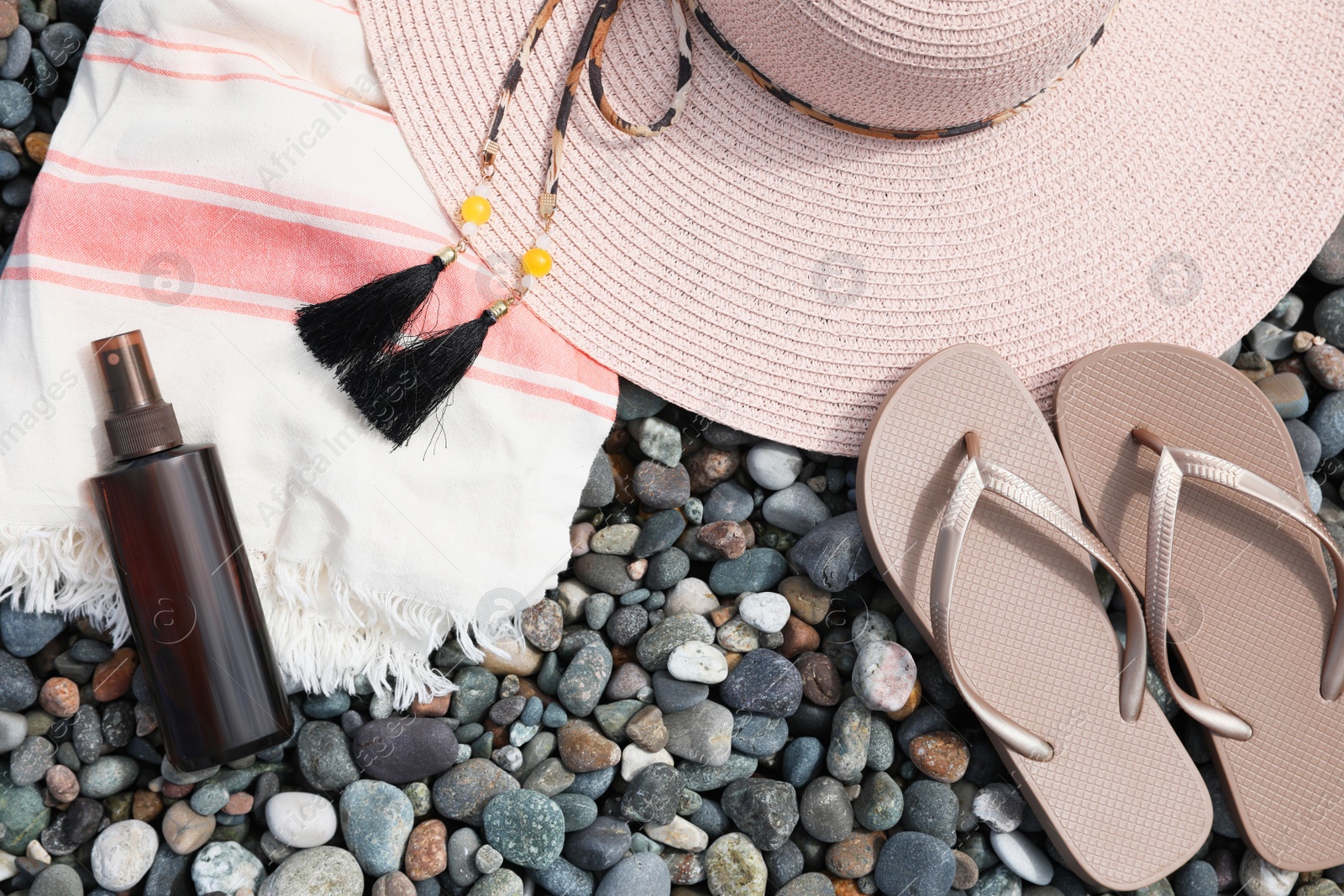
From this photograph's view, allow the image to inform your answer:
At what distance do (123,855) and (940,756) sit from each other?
0.94 metres

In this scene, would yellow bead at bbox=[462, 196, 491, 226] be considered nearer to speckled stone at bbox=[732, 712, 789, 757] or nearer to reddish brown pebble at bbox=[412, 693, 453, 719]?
reddish brown pebble at bbox=[412, 693, 453, 719]

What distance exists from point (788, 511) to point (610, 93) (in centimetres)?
54

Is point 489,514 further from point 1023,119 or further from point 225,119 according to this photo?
point 1023,119

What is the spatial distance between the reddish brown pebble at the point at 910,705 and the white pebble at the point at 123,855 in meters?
0.87

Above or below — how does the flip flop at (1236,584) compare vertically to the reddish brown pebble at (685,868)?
above

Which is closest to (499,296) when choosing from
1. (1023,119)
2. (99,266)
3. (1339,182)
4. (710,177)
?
(710,177)

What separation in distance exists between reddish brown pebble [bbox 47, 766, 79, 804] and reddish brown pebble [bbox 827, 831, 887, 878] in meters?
0.88

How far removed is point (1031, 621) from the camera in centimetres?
106

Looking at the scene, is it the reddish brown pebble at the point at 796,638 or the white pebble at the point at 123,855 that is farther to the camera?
the reddish brown pebble at the point at 796,638

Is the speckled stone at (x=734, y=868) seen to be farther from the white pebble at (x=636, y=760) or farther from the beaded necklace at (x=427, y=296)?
the beaded necklace at (x=427, y=296)

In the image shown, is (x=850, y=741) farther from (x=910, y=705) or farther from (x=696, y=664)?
(x=696, y=664)

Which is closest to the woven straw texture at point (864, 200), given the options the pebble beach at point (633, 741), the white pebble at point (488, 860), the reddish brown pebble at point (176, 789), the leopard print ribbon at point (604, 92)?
the leopard print ribbon at point (604, 92)

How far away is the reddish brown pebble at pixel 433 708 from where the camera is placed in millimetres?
1015

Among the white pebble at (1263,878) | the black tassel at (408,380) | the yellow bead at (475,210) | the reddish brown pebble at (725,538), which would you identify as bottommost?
the white pebble at (1263,878)
